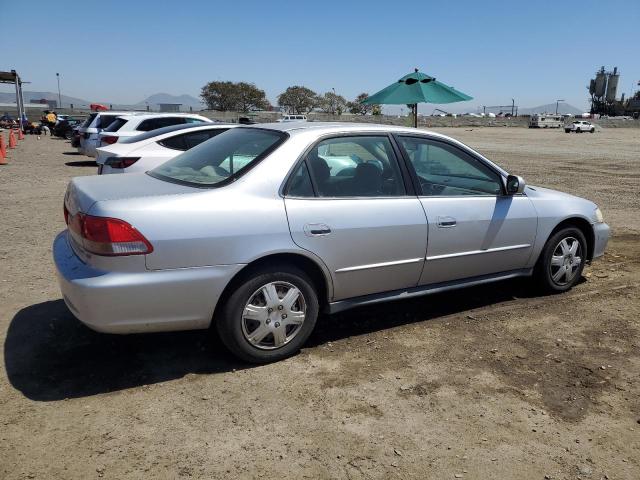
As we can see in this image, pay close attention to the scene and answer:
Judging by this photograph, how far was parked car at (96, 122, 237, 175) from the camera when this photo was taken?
8.07 meters

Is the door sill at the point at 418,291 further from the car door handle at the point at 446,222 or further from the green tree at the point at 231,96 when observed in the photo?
the green tree at the point at 231,96

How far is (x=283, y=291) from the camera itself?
3521 millimetres

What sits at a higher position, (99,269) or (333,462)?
(99,269)

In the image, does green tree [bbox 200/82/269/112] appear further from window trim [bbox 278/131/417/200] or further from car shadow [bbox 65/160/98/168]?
window trim [bbox 278/131/417/200]

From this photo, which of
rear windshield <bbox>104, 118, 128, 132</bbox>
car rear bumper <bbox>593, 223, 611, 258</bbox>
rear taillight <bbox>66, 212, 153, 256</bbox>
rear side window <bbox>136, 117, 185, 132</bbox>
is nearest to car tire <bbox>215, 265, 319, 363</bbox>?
rear taillight <bbox>66, 212, 153, 256</bbox>

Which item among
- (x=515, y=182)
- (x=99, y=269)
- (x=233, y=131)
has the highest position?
(x=233, y=131)

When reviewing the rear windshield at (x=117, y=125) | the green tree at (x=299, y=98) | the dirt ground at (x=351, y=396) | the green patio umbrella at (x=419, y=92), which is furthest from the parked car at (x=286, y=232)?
the green tree at (x=299, y=98)

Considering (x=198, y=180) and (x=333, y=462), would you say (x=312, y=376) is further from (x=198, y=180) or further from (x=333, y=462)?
(x=198, y=180)

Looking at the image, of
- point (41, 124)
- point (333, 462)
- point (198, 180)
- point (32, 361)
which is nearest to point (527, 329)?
point (333, 462)

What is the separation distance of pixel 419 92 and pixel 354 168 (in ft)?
31.9

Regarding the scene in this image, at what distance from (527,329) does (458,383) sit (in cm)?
117

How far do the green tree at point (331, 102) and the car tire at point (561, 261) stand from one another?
319ft

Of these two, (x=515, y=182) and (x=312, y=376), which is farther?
(x=515, y=182)

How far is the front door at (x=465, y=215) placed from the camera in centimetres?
411
